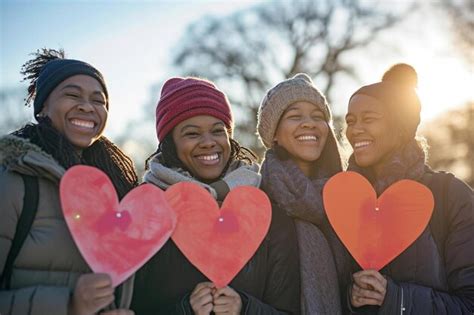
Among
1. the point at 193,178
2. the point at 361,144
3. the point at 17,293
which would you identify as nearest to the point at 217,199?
the point at 193,178

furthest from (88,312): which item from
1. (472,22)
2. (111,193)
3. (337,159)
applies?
(472,22)

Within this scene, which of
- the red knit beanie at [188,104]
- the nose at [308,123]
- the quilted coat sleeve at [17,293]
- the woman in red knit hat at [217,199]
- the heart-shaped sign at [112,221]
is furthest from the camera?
the nose at [308,123]

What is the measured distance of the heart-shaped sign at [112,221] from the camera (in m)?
2.31

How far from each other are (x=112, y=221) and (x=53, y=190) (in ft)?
0.92

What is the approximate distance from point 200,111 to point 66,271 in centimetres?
105

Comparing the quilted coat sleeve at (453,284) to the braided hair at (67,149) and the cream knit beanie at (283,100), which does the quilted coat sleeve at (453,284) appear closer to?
the cream knit beanie at (283,100)

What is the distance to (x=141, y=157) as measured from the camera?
70.2 feet

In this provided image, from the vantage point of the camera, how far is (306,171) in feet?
10.4

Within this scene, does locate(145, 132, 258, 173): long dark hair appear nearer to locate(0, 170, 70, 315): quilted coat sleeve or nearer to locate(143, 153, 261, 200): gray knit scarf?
locate(143, 153, 261, 200): gray knit scarf

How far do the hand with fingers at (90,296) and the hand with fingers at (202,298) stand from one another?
1.29 ft

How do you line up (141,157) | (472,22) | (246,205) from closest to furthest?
(246,205) < (472,22) < (141,157)

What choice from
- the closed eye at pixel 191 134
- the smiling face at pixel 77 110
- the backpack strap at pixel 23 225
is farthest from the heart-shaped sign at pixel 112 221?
the closed eye at pixel 191 134

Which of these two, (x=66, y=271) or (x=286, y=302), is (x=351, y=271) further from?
(x=66, y=271)

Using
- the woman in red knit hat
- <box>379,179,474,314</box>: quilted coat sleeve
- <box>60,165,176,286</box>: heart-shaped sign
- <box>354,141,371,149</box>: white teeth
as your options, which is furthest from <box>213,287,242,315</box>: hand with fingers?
<box>354,141,371,149</box>: white teeth
